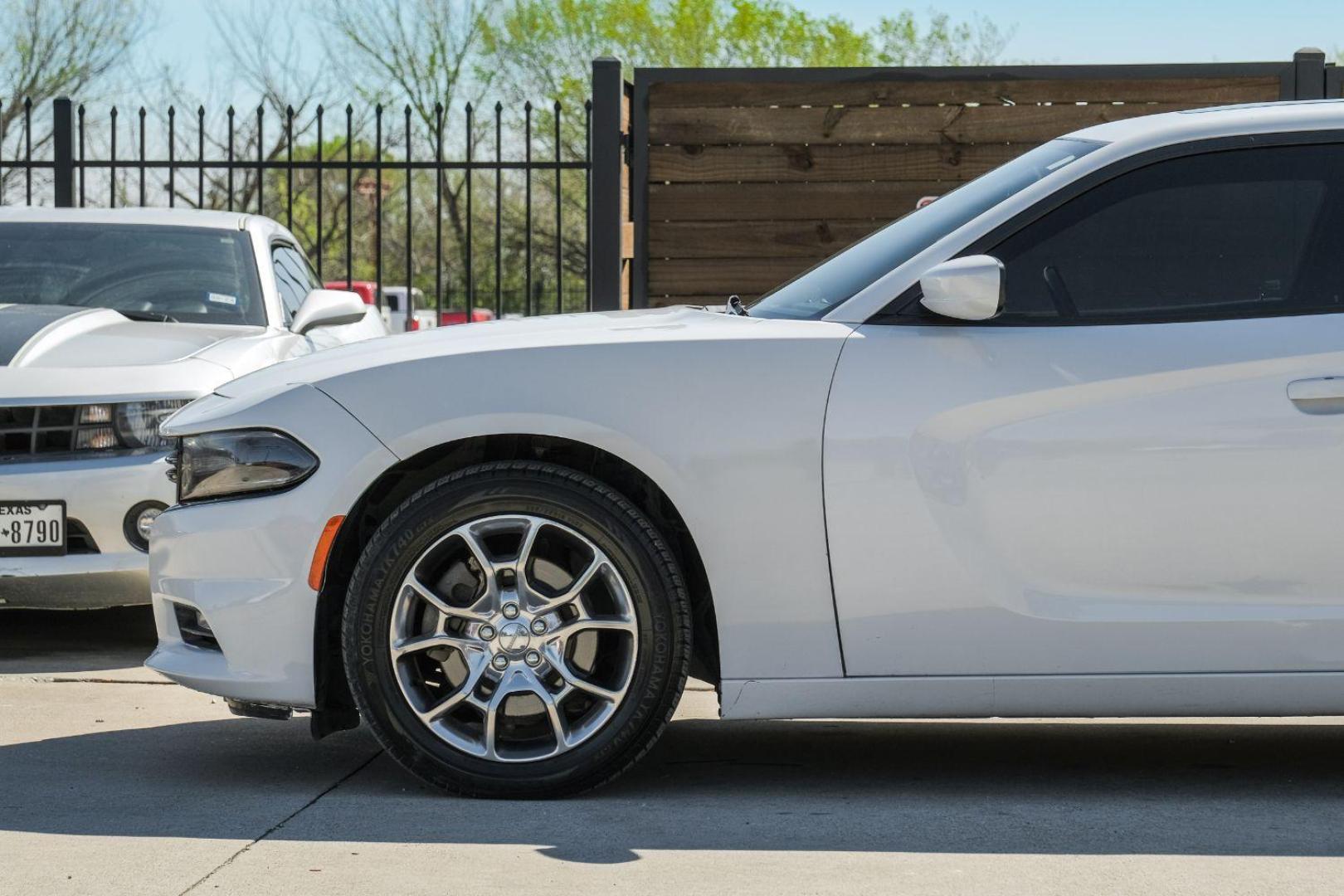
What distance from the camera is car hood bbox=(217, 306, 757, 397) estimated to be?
4.23m

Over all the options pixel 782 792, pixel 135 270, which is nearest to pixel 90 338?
pixel 135 270

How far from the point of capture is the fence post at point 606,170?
953 centimetres

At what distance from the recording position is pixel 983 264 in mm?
4094

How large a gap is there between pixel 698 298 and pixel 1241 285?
224 inches

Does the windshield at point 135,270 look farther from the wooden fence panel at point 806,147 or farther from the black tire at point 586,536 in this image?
the black tire at point 586,536

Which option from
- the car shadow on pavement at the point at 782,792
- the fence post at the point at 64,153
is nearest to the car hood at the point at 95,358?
the car shadow on pavement at the point at 782,792

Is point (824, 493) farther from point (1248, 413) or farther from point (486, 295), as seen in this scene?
point (486, 295)

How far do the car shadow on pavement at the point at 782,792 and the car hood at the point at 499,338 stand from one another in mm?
1000

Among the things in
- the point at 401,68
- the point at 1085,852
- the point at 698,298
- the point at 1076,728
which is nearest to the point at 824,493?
the point at 1085,852

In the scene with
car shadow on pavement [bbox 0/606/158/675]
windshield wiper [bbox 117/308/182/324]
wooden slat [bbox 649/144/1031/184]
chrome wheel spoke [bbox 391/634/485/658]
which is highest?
wooden slat [bbox 649/144/1031/184]

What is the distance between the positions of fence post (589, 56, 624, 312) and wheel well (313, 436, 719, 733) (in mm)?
5241

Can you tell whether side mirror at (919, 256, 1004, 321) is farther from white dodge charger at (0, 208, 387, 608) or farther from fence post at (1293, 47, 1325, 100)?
fence post at (1293, 47, 1325, 100)

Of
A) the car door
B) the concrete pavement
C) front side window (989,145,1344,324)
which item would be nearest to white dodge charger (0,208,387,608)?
the concrete pavement

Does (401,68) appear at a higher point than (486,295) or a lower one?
higher
